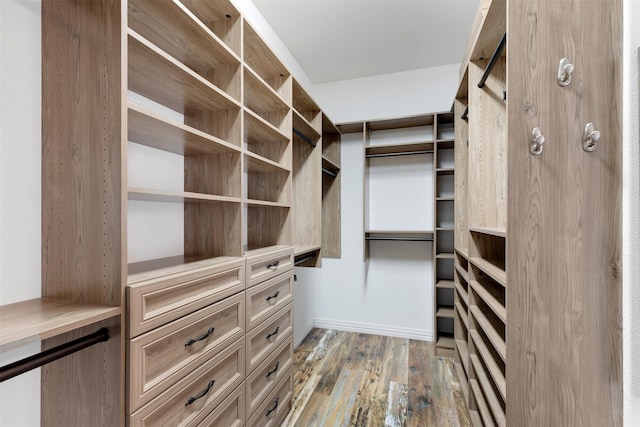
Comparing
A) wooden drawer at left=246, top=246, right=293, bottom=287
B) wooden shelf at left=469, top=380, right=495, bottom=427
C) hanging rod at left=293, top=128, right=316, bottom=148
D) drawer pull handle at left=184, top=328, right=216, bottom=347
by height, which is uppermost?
hanging rod at left=293, top=128, right=316, bottom=148

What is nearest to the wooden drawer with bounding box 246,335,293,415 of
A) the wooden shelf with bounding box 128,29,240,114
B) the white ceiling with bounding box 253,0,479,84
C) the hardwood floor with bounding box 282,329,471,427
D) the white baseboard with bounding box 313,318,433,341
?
the hardwood floor with bounding box 282,329,471,427

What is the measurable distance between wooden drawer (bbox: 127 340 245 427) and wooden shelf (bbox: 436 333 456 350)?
2.08 m

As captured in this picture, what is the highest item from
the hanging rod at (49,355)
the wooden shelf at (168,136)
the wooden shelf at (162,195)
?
the wooden shelf at (168,136)

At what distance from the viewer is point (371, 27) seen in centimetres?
239

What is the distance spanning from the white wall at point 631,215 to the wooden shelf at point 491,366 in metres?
0.36

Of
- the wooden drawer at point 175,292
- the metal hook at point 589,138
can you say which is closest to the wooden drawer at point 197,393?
the wooden drawer at point 175,292

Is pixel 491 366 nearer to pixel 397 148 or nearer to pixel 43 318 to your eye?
pixel 43 318

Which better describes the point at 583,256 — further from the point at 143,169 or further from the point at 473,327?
the point at 143,169

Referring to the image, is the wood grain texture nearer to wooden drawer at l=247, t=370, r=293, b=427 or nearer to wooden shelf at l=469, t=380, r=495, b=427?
wooden shelf at l=469, t=380, r=495, b=427

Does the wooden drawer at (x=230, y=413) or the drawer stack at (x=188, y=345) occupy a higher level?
the drawer stack at (x=188, y=345)

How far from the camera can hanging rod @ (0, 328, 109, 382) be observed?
0.65 metres

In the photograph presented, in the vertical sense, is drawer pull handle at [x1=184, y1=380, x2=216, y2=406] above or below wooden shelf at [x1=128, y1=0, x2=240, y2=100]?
below

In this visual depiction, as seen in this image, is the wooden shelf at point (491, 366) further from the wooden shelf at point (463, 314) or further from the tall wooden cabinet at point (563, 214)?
the wooden shelf at point (463, 314)

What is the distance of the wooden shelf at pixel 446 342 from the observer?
2.70 metres
